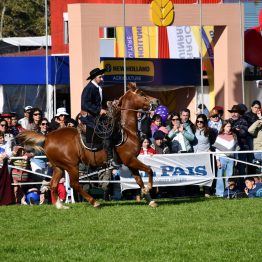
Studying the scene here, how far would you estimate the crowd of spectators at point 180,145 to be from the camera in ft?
65.5

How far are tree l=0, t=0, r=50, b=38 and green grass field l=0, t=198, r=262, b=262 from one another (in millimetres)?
52452

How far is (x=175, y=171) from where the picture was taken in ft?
67.6

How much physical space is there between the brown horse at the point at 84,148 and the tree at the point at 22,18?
5129 centimetres

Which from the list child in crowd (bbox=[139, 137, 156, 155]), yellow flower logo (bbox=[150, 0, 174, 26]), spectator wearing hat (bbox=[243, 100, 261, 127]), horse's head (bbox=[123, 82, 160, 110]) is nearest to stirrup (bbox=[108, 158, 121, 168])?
horse's head (bbox=[123, 82, 160, 110])

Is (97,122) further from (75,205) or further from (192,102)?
(192,102)

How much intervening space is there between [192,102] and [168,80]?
2196 mm

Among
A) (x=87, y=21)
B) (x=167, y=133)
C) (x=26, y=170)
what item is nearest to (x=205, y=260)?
(x=26, y=170)

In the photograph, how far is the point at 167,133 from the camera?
21641 mm

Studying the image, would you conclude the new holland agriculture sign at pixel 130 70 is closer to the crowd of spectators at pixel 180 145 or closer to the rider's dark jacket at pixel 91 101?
the crowd of spectators at pixel 180 145

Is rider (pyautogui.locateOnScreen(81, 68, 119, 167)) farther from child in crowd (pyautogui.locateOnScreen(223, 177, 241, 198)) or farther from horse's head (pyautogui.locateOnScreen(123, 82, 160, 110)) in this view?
child in crowd (pyautogui.locateOnScreen(223, 177, 241, 198))

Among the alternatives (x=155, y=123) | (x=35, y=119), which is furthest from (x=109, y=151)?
(x=155, y=123)

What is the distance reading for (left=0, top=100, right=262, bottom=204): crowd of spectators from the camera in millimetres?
19953

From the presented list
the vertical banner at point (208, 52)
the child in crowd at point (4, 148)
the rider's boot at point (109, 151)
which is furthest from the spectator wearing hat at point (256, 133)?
the vertical banner at point (208, 52)

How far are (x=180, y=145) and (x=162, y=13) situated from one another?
6357 millimetres
